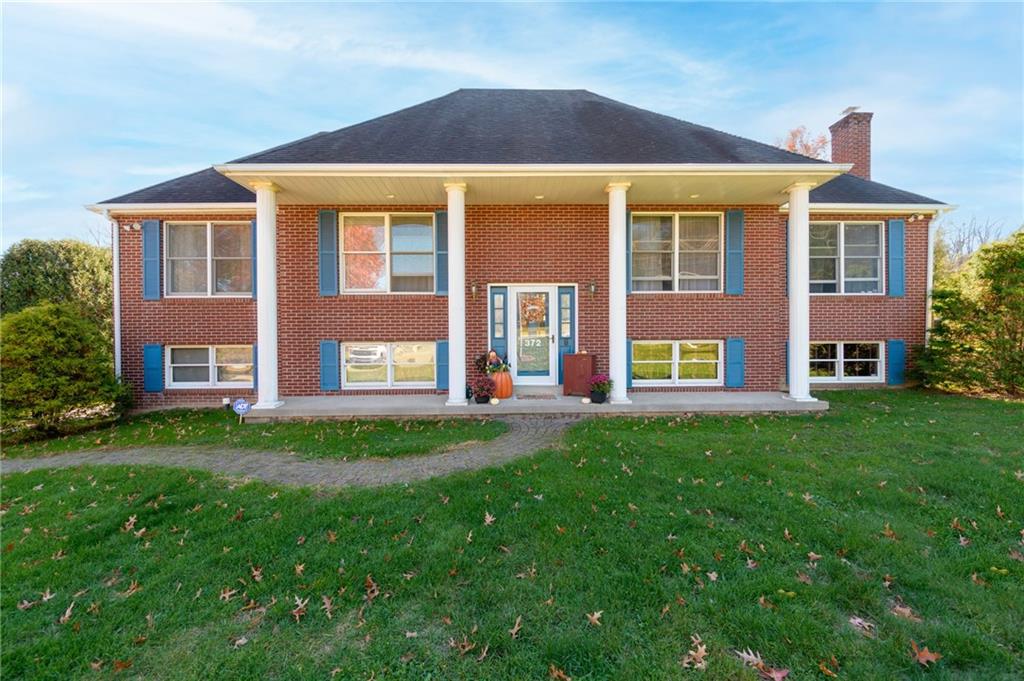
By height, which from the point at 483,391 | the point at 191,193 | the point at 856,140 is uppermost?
the point at 856,140

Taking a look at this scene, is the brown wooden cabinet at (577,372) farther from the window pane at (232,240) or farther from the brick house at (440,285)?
the window pane at (232,240)

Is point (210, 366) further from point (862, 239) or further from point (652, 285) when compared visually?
point (862, 239)

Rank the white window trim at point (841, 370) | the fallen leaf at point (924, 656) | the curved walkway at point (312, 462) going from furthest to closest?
1. the white window trim at point (841, 370)
2. the curved walkway at point (312, 462)
3. the fallen leaf at point (924, 656)

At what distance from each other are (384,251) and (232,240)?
3.20 meters

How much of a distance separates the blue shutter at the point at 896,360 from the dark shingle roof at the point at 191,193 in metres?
14.0

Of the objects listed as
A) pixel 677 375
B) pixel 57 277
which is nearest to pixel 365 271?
pixel 677 375

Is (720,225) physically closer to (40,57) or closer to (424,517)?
(424,517)

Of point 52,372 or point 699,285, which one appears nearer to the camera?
point 52,372

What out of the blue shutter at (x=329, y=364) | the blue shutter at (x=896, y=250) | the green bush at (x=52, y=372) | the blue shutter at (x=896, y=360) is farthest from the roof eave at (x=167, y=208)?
the blue shutter at (x=896, y=360)

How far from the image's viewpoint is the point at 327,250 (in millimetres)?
8859

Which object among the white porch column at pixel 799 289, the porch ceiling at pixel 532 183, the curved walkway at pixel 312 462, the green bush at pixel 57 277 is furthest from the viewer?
the green bush at pixel 57 277

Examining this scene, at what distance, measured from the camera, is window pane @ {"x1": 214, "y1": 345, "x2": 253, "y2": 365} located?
30.3 feet

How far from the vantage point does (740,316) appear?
9125 millimetres

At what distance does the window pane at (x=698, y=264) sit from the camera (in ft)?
30.1
